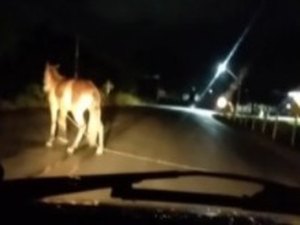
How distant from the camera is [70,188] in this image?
461 cm

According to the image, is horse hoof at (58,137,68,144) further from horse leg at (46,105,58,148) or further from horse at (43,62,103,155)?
horse leg at (46,105,58,148)

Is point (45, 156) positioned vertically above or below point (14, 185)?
below

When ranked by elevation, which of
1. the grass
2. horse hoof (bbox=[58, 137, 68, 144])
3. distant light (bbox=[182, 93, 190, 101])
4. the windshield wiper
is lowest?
distant light (bbox=[182, 93, 190, 101])

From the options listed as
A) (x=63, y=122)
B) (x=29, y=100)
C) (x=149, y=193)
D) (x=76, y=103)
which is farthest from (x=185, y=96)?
(x=149, y=193)

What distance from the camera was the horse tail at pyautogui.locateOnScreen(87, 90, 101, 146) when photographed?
25.8 metres

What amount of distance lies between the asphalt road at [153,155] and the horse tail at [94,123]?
336mm

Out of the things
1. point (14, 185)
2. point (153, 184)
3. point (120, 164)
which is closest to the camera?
point (14, 185)

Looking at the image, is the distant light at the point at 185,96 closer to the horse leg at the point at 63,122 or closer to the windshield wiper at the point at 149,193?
the horse leg at the point at 63,122

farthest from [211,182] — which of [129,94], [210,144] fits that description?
[129,94]

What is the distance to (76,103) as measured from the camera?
86.6ft

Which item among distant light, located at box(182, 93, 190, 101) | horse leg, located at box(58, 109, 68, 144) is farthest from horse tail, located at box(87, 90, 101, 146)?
distant light, located at box(182, 93, 190, 101)

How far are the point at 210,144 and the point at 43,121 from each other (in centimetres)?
847

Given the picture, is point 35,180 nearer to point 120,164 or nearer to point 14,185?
point 14,185

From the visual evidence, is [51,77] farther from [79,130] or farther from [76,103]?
[79,130]
